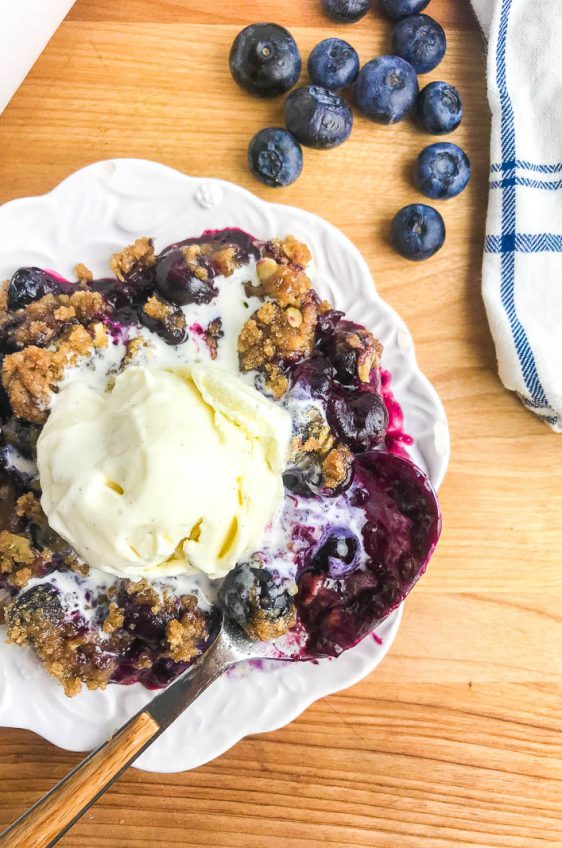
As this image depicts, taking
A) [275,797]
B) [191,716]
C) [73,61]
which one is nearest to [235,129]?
[73,61]

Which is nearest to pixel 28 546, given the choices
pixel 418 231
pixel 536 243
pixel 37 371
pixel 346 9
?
pixel 37 371

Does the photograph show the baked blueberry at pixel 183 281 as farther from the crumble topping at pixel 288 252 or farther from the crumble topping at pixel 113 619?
the crumble topping at pixel 113 619

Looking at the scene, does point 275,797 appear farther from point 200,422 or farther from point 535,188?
point 535,188

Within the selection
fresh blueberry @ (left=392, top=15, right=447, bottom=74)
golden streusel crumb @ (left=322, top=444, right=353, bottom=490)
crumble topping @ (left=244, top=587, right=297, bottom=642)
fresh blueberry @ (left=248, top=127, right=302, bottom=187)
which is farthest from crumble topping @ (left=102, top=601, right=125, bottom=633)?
fresh blueberry @ (left=392, top=15, right=447, bottom=74)

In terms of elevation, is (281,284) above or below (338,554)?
above

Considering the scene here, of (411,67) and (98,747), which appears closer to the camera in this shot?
(98,747)

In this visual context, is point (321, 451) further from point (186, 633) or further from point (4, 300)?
point (4, 300)
